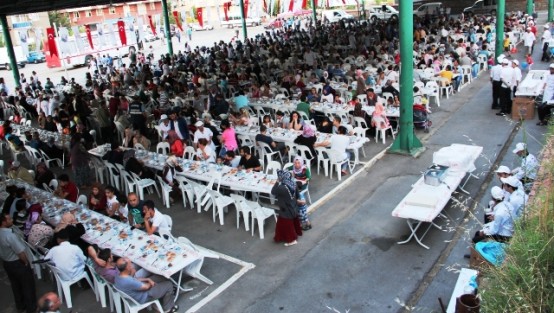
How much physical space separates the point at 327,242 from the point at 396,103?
6.29m

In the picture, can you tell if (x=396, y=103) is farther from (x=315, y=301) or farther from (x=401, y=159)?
(x=315, y=301)

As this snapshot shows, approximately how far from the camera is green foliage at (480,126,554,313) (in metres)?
3.35

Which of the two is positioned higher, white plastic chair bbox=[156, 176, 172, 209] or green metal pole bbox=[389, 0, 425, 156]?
green metal pole bbox=[389, 0, 425, 156]

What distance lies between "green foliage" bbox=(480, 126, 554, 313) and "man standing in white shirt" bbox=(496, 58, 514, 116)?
10028 mm

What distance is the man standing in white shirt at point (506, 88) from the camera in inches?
521

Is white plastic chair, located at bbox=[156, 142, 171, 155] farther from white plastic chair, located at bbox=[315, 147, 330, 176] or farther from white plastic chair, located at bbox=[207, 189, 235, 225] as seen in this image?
white plastic chair, located at bbox=[315, 147, 330, 176]

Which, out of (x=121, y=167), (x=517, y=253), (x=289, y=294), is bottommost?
(x=289, y=294)

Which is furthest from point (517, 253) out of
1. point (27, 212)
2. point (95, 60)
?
point (95, 60)

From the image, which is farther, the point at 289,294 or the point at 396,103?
the point at 396,103

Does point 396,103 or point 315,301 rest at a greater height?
point 396,103

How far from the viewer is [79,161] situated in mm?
11203

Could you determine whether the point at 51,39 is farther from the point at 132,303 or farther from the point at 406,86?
the point at 132,303

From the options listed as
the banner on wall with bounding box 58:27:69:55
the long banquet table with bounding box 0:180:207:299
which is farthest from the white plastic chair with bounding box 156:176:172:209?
the banner on wall with bounding box 58:27:69:55

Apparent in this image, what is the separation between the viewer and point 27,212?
26.4ft
